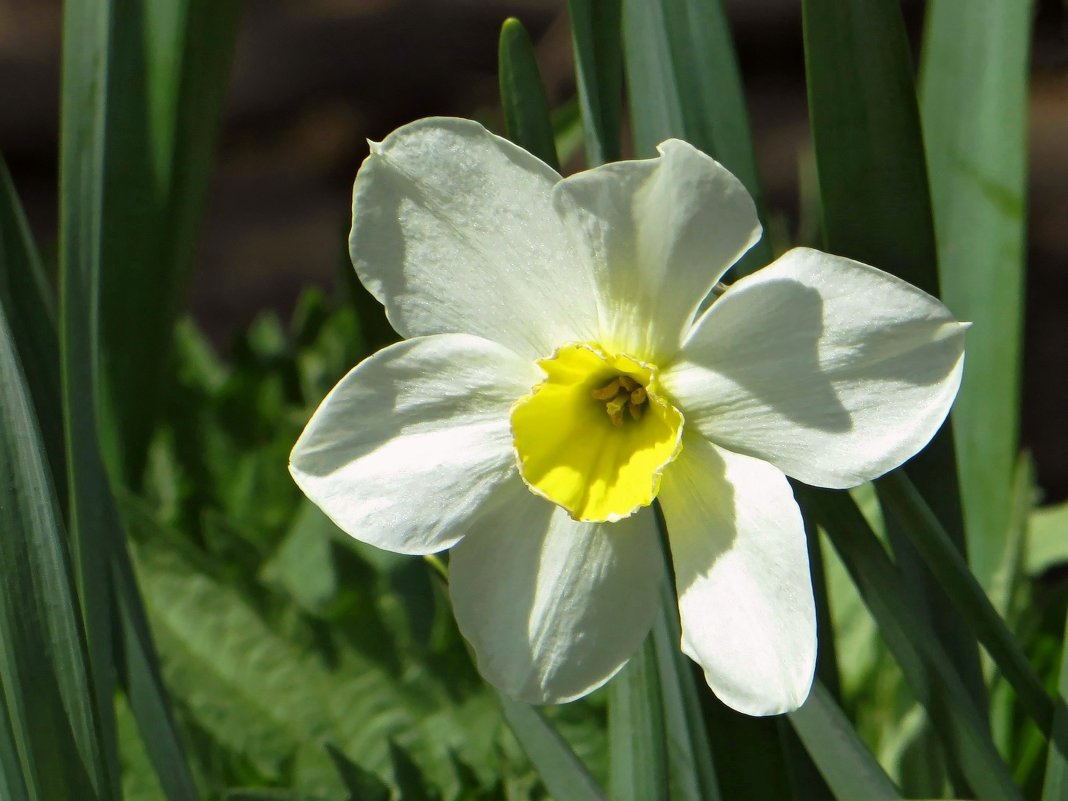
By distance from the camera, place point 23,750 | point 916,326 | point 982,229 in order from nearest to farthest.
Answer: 1. point 916,326
2. point 23,750
3. point 982,229

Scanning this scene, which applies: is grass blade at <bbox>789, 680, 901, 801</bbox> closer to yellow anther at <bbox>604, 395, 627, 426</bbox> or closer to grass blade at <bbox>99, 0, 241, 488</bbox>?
yellow anther at <bbox>604, 395, 627, 426</bbox>

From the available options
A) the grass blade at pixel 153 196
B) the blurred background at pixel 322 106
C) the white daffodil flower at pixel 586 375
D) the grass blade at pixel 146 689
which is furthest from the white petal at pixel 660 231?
the blurred background at pixel 322 106

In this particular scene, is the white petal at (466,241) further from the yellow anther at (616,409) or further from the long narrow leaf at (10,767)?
the long narrow leaf at (10,767)

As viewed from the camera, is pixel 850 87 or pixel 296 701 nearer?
pixel 850 87

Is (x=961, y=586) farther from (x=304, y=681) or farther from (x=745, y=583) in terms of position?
(x=304, y=681)

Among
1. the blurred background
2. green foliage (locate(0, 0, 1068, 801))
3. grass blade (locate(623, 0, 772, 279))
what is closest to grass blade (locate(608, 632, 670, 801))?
green foliage (locate(0, 0, 1068, 801))

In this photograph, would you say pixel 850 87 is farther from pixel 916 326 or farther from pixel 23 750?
pixel 23 750

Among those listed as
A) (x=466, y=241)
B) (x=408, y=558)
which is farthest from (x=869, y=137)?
(x=408, y=558)

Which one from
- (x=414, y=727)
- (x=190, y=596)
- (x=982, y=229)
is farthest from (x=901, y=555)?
(x=190, y=596)
